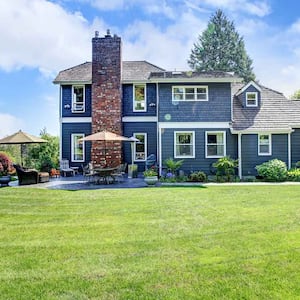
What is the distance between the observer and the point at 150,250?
213 inches

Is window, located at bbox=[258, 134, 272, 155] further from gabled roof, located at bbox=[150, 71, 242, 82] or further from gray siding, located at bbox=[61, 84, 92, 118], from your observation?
gray siding, located at bbox=[61, 84, 92, 118]

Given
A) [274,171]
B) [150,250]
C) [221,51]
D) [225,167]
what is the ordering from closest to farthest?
[150,250] → [274,171] → [225,167] → [221,51]

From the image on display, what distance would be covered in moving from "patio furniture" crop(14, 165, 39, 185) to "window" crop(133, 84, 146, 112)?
8032mm

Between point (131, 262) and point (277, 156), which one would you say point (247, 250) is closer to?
point (131, 262)

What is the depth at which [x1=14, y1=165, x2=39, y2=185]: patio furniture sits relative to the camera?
14367 millimetres

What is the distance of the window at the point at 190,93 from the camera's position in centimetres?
1873

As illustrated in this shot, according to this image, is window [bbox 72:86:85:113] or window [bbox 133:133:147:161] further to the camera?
window [bbox 72:86:85:113]

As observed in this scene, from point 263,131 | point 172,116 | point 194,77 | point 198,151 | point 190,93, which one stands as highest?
point 194,77

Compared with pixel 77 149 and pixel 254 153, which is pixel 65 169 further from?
pixel 254 153

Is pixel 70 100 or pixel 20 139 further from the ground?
pixel 70 100

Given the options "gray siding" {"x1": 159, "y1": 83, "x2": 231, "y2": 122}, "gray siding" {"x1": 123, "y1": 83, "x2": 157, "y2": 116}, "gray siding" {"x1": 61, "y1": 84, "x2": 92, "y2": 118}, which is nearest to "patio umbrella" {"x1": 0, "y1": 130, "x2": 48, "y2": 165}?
"gray siding" {"x1": 61, "y1": 84, "x2": 92, "y2": 118}

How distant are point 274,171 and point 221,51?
32.5 metres

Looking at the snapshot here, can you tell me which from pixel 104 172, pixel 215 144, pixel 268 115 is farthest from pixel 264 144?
pixel 104 172

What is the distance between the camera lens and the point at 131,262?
4.88 meters
